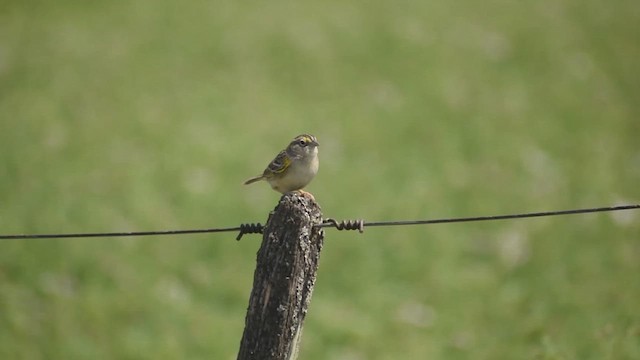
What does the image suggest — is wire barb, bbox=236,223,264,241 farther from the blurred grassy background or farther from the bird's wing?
the blurred grassy background

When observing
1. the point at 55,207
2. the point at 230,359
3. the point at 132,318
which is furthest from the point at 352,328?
the point at 55,207

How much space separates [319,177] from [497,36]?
659cm

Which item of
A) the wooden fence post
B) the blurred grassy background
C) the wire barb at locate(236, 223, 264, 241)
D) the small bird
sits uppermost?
the blurred grassy background

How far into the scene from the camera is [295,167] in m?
7.07

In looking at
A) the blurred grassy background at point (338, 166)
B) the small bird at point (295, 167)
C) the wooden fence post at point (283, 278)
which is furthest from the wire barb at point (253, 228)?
the blurred grassy background at point (338, 166)

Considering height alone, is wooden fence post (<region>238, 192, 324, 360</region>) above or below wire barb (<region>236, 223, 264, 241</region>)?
below

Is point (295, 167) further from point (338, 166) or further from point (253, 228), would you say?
point (338, 166)

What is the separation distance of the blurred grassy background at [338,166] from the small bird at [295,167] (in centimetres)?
449

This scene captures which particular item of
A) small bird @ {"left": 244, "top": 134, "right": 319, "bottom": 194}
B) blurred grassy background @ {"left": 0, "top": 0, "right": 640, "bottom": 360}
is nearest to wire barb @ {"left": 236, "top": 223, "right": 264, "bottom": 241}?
small bird @ {"left": 244, "top": 134, "right": 319, "bottom": 194}

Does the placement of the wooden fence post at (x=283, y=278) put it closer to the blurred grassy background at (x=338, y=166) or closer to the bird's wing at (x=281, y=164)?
the bird's wing at (x=281, y=164)

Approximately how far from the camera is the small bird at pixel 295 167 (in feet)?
23.0

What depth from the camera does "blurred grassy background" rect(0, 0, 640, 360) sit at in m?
11.3

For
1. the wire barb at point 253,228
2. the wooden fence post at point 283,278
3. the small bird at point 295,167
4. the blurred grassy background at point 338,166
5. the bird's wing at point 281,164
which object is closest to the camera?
the wooden fence post at point 283,278

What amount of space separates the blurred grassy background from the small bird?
14.7 feet
